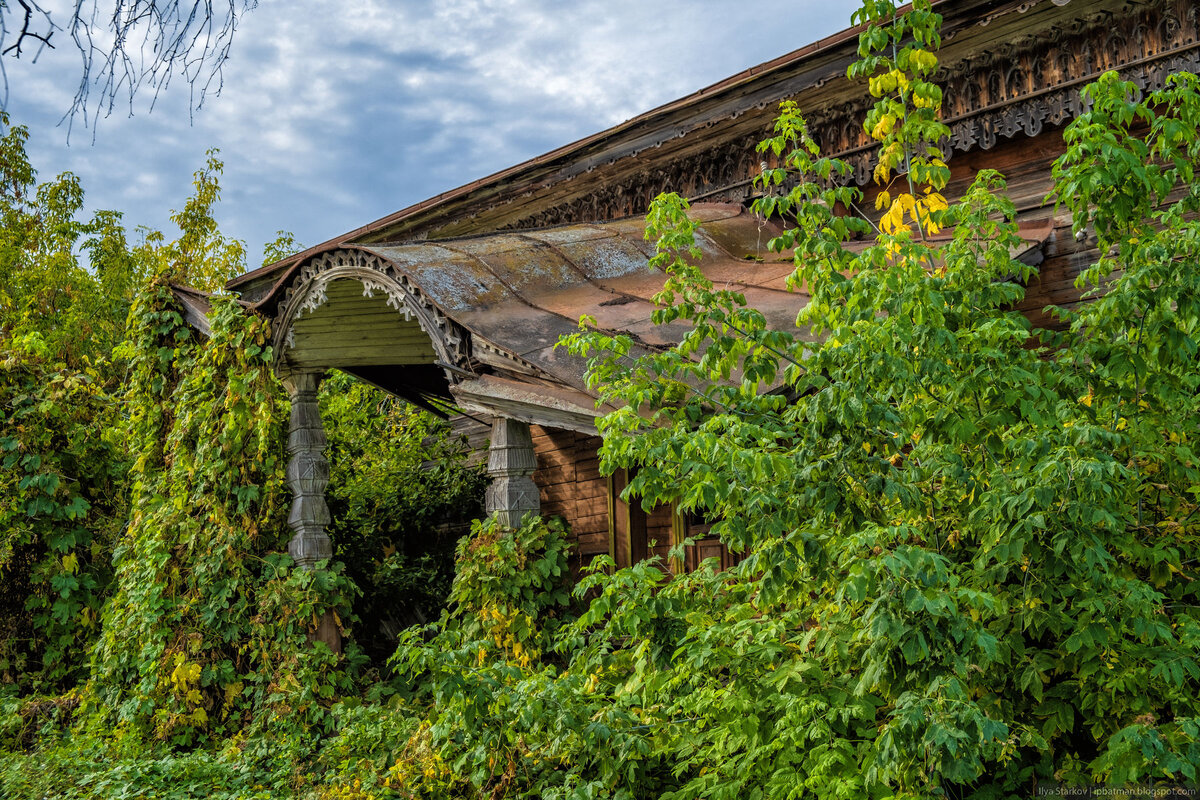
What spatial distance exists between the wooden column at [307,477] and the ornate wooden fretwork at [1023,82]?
435 cm

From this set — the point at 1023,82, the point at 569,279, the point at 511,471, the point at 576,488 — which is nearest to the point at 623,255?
the point at 569,279

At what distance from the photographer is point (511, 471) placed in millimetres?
8109

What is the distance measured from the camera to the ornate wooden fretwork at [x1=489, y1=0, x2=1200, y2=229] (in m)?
7.33

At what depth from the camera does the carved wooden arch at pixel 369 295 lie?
7531 mm

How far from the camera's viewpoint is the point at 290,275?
880 cm

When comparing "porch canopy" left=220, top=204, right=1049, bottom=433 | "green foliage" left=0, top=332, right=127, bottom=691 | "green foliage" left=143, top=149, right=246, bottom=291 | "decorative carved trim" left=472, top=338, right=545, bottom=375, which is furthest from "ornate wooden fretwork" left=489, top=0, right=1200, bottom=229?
"green foliage" left=143, top=149, right=246, bottom=291

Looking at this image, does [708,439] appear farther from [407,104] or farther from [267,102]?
[407,104]

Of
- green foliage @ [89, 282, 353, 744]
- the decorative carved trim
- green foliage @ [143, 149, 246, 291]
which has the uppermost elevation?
green foliage @ [143, 149, 246, 291]

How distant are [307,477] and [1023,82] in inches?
272

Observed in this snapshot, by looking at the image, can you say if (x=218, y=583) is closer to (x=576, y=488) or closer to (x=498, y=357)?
(x=576, y=488)

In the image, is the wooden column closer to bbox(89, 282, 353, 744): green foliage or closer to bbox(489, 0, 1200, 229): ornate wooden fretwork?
bbox(89, 282, 353, 744): green foliage

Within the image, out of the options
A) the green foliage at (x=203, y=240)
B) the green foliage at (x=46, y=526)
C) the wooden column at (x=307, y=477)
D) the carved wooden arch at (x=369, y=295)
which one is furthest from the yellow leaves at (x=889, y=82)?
the green foliage at (x=203, y=240)

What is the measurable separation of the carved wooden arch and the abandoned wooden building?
17 millimetres

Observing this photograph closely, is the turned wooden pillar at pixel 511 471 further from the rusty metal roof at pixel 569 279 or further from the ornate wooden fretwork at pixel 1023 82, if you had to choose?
the ornate wooden fretwork at pixel 1023 82
